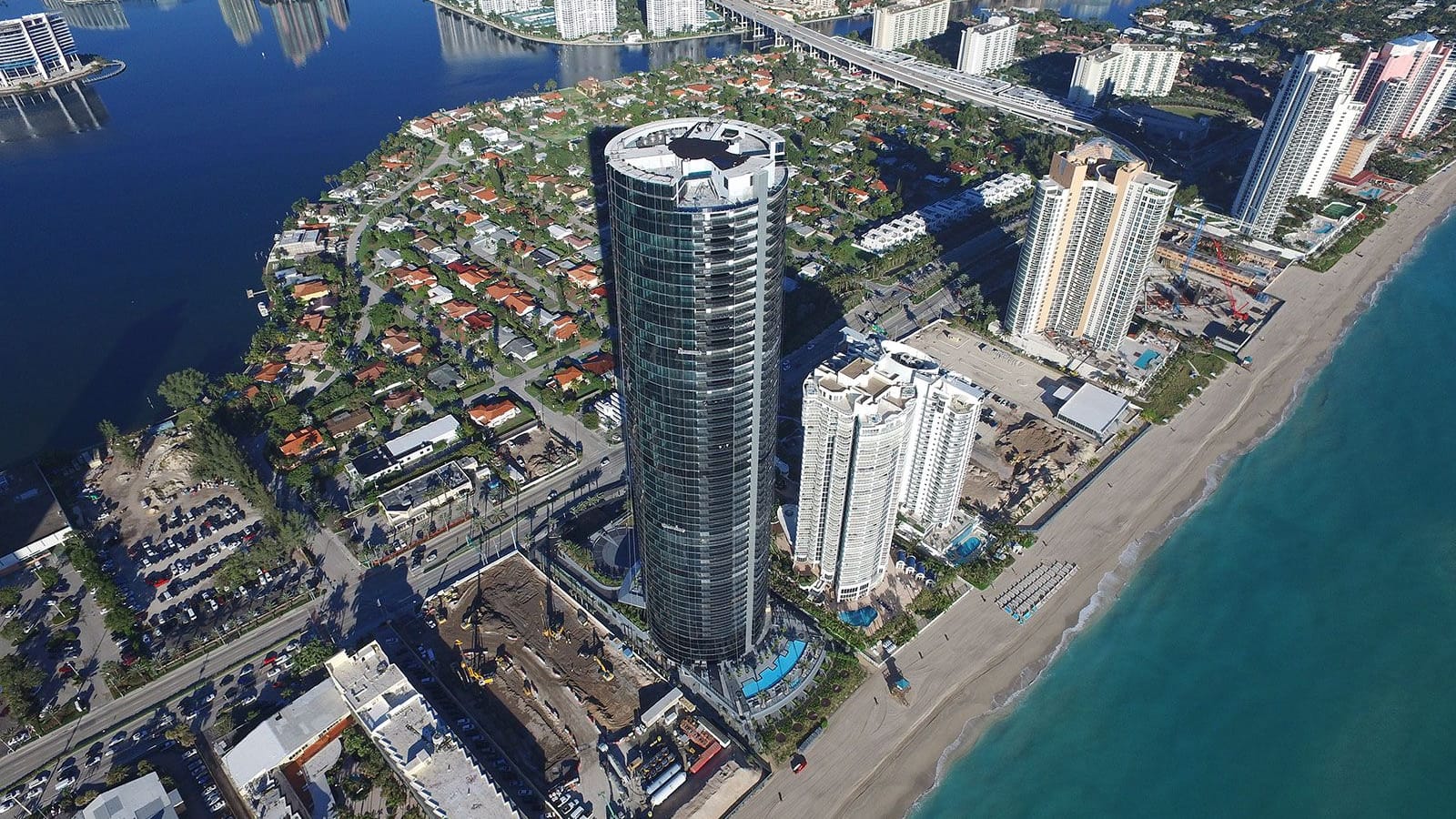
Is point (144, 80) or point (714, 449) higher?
point (714, 449)

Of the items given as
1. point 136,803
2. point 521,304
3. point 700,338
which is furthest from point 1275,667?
point 521,304

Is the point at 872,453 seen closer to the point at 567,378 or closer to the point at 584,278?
the point at 567,378

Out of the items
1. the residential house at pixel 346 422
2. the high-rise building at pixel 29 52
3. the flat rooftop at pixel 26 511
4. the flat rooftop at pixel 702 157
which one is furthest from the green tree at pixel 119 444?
the high-rise building at pixel 29 52

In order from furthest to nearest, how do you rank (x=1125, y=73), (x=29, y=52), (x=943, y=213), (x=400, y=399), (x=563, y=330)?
(x=29, y=52) < (x=1125, y=73) < (x=943, y=213) < (x=563, y=330) < (x=400, y=399)

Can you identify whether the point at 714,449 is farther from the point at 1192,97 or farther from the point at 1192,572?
the point at 1192,97

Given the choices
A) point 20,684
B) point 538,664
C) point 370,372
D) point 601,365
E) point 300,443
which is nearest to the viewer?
point 20,684

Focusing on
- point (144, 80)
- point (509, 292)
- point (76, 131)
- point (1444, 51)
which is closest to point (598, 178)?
point (509, 292)
